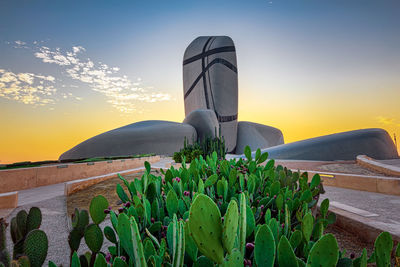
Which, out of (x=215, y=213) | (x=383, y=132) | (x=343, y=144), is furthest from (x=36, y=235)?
(x=383, y=132)

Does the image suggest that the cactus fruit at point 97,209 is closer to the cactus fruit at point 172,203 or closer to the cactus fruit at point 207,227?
the cactus fruit at point 172,203

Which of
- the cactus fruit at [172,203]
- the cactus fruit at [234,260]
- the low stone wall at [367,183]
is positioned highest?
the cactus fruit at [234,260]

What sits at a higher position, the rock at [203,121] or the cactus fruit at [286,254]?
the rock at [203,121]

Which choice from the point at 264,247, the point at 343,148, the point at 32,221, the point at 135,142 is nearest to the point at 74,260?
the point at 32,221

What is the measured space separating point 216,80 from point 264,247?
40.1 metres

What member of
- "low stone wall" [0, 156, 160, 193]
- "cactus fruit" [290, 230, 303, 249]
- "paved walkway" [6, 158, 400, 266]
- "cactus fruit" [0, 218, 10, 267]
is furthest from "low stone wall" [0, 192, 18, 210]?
"cactus fruit" [290, 230, 303, 249]

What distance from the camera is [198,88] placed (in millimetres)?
41219

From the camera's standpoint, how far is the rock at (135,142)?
30.3 m

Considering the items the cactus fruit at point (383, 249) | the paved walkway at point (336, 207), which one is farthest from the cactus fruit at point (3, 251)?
the paved walkway at point (336, 207)

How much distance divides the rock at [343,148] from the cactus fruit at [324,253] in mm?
19670

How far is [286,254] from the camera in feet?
2.65

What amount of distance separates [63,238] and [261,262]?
3.31 metres

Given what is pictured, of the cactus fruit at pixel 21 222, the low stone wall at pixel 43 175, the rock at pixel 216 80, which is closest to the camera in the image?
the cactus fruit at pixel 21 222

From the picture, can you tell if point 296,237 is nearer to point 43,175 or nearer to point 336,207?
point 336,207
